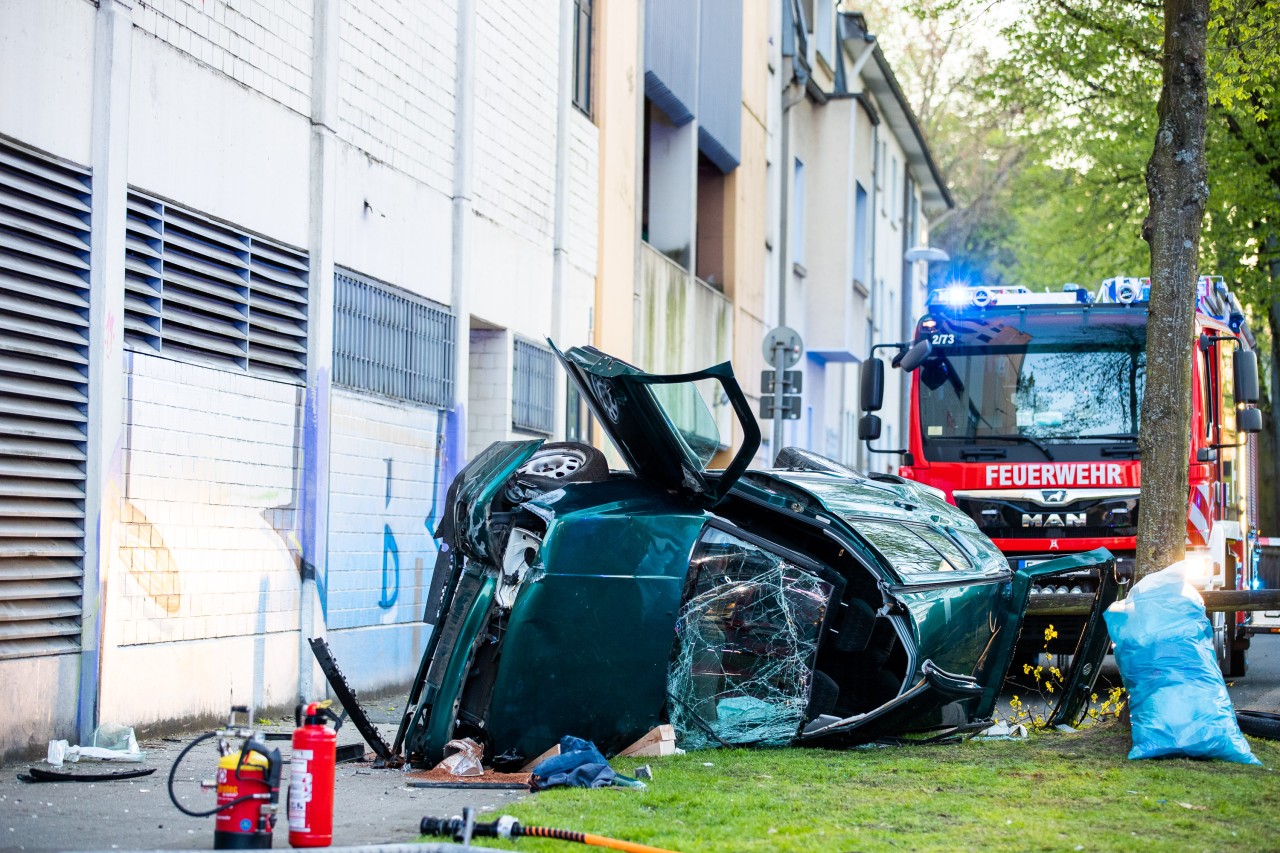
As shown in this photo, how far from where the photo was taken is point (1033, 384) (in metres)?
13.5

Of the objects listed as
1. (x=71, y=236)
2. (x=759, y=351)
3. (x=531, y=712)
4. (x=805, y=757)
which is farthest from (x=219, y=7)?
(x=759, y=351)

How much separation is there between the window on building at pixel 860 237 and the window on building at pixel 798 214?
10.4 ft

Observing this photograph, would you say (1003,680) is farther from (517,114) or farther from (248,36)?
(517,114)

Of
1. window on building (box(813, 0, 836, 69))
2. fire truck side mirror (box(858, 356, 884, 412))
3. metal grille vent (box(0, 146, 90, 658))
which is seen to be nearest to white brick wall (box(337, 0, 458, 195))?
metal grille vent (box(0, 146, 90, 658))

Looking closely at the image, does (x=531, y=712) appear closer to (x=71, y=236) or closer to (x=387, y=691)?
(x=71, y=236)

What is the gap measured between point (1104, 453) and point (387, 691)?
5.69 meters

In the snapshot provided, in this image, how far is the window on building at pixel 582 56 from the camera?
17.2m

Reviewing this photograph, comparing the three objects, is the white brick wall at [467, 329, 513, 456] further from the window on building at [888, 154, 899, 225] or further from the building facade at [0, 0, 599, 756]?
the window on building at [888, 154, 899, 225]

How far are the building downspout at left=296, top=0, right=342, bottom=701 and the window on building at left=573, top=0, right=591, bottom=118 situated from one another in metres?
5.69

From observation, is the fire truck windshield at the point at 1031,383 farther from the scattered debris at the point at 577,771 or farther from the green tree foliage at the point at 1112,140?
the scattered debris at the point at 577,771

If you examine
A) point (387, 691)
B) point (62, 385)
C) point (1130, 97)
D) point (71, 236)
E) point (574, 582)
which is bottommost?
point (387, 691)

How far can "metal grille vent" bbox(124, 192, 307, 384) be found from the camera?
9500mm

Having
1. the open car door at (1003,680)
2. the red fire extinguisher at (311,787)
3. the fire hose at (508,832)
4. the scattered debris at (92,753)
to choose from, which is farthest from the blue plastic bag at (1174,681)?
the scattered debris at (92,753)

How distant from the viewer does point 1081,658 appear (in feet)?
32.8
